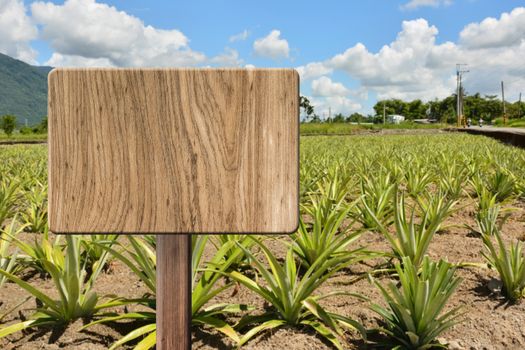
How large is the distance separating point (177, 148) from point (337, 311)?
895 millimetres

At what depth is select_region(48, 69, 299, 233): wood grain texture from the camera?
786 mm

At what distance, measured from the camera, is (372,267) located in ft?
6.06

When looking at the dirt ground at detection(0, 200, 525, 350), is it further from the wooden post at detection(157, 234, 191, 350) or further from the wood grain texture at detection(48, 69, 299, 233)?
the wood grain texture at detection(48, 69, 299, 233)

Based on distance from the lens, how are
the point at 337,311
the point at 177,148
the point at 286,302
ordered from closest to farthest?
the point at 177,148 → the point at 286,302 → the point at 337,311

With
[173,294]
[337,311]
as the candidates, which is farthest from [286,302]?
[173,294]

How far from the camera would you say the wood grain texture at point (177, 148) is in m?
0.79

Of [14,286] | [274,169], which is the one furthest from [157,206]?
[14,286]

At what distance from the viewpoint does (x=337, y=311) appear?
1420 millimetres

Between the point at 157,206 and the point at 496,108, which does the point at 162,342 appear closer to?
the point at 157,206

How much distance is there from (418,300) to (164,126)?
34.4 inches

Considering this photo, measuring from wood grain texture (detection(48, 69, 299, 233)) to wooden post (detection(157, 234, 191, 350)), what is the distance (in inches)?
2.9

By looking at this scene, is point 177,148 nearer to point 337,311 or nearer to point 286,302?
point 286,302

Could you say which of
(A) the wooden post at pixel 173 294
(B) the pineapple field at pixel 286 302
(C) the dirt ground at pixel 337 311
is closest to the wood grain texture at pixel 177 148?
(A) the wooden post at pixel 173 294

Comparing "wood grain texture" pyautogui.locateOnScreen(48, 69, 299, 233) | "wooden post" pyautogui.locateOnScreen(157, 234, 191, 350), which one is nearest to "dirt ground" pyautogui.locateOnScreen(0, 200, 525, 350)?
"wooden post" pyautogui.locateOnScreen(157, 234, 191, 350)
